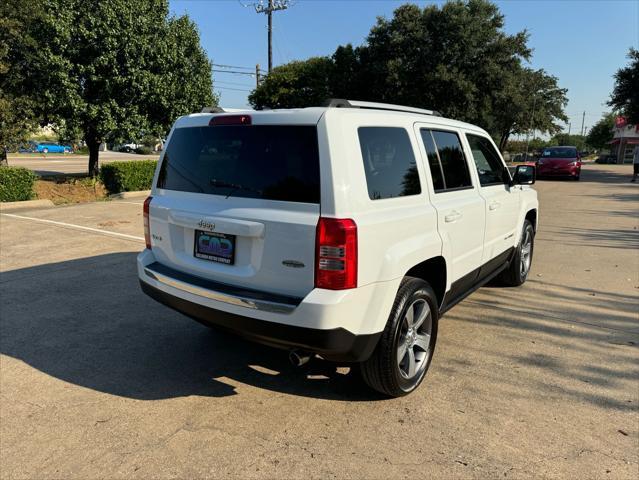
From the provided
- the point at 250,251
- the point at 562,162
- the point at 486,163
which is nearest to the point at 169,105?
the point at 486,163

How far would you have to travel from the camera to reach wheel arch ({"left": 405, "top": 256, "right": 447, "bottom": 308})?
136 inches

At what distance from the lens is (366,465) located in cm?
257

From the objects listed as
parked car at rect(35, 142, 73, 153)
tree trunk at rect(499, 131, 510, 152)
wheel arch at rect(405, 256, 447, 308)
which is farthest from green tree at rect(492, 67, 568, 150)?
parked car at rect(35, 142, 73, 153)

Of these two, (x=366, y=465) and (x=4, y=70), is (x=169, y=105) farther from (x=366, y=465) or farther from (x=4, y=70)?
(x=366, y=465)

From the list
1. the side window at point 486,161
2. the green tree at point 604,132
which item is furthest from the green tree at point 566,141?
the side window at point 486,161

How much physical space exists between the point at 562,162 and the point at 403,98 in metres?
9.34

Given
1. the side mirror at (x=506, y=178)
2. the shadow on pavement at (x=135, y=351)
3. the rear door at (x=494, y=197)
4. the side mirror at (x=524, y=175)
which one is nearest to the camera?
the shadow on pavement at (x=135, y=351)

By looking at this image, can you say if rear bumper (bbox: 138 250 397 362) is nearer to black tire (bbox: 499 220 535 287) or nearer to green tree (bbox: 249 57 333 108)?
black tire (bbox: 499 220 535 287)

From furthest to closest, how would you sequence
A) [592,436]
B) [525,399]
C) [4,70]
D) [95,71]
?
[95,71] → [4,70] → [525,399] → [592,436]

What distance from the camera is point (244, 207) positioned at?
113 inches

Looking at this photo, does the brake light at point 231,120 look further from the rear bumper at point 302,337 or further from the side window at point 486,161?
the side window at point 486,161

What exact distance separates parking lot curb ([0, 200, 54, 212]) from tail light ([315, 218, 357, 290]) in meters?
11.7

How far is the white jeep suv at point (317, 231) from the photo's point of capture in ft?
8.61

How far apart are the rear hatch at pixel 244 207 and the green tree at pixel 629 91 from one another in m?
29.1
